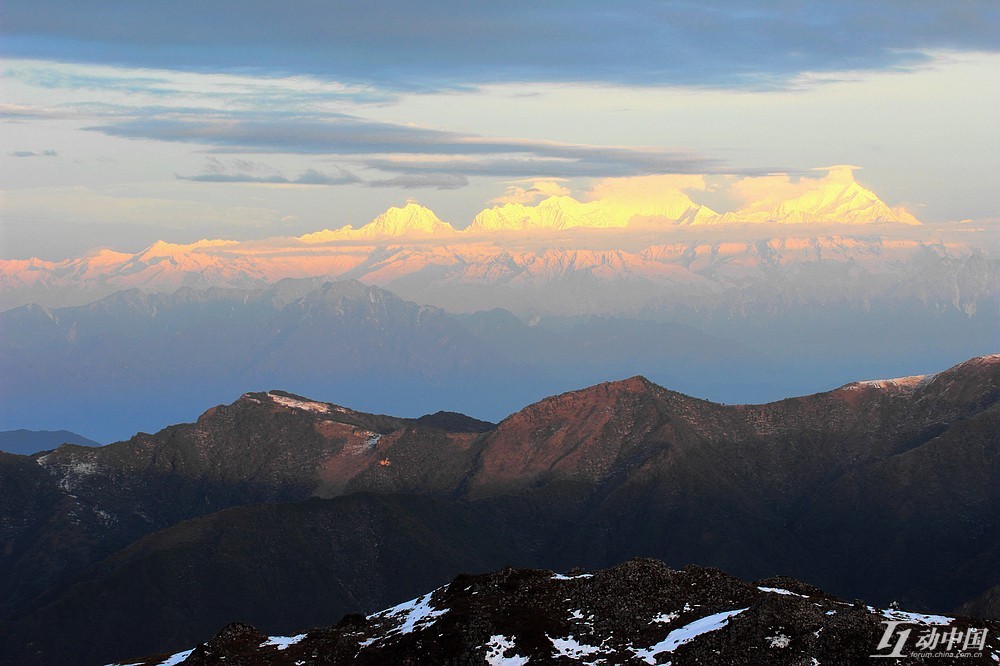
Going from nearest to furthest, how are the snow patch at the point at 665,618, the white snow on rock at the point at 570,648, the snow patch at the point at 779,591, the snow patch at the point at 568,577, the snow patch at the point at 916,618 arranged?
the snow patch at the point at 916,618
the white snow on rock at the point at 570,648
the snow patch at the point at 665,618
the snow patch at the point at 779,591
the snow patch at the point at 568,577

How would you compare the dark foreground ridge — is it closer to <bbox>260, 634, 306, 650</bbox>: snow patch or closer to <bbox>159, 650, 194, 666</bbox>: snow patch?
<bbox>260, 634, 306, 650</bbox>: snow patch

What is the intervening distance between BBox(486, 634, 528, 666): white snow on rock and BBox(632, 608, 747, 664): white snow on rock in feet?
35.6

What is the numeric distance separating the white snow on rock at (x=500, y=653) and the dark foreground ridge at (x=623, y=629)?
0.14 metres

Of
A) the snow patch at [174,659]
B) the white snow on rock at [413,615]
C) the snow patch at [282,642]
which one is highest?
the white snow on rock at [413,615]

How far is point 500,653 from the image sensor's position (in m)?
123

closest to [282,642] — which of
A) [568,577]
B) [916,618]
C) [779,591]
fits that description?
[568,577]

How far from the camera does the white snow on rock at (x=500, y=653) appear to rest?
121 metres

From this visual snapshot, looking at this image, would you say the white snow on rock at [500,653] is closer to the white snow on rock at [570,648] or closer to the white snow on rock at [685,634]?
the white snow on rock at [570,648]

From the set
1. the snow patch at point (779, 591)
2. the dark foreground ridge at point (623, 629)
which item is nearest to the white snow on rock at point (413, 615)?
the dark foreground ridge at point (623, 629)

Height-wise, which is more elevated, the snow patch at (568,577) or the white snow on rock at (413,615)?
the snow patch at (568,577)

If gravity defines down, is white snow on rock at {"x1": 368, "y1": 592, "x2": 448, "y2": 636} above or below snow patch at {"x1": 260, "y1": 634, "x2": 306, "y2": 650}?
above

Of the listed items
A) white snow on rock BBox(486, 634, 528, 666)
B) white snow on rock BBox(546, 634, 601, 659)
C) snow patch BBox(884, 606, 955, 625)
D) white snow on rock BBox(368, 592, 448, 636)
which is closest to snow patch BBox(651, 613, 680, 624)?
white snow on rock BBox(546, 634, 601, 659)

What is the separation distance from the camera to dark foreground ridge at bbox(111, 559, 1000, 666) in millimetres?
113250

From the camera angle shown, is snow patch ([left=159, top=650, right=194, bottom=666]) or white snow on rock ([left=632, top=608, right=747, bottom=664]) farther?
snow patch ([left=159, top=650, right=194, bottom=666])
